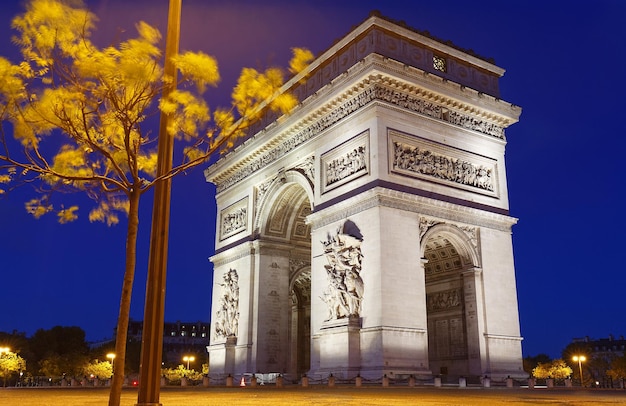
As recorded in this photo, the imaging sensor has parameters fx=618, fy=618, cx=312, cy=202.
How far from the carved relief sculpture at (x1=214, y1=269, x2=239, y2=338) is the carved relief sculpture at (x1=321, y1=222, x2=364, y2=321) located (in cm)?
958

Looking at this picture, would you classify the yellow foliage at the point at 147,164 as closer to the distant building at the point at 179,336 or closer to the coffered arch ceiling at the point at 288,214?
the coffered arch ceiling at the point at 288,214

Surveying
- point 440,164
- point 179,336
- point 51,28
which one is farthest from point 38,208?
point 179,336

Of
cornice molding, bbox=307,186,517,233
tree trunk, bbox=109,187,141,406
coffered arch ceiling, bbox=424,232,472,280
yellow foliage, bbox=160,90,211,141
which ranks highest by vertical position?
cornice molding, bbox=307,186,517,233

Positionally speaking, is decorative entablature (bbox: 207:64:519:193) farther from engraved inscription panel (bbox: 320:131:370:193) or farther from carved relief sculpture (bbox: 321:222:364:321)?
carved relief sculpture (bbox: 321:222:364:321)

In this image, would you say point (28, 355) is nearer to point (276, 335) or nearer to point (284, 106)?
point (276, 335)

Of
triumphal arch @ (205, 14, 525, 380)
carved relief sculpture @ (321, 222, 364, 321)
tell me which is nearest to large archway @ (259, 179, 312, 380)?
triumphal arch @ (205, 14, 525, 380)

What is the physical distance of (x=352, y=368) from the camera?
25469 millimetres

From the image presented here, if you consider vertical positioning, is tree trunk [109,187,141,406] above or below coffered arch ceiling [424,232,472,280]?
below

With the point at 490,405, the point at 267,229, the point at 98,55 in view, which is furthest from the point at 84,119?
the point at 267,229

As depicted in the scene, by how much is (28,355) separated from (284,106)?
6987cm

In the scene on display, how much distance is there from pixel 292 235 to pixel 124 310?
27085 millimetres

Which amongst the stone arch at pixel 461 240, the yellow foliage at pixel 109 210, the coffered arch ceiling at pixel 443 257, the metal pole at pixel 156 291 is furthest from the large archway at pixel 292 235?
the metal pole at pixel 156 291

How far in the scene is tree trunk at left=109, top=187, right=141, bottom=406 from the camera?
8.84m

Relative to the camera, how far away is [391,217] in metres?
26.6
